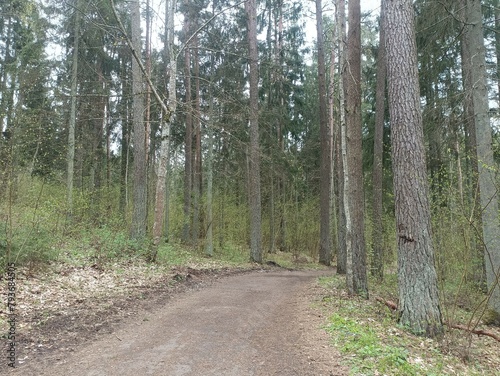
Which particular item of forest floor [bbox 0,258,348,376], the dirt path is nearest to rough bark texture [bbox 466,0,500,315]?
forest floor [bbox 0,258,348,376]

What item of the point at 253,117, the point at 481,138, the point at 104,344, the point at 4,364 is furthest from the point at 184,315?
the point at 253,117

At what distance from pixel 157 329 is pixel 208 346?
106cm

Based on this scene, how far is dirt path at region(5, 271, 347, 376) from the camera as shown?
152 inches

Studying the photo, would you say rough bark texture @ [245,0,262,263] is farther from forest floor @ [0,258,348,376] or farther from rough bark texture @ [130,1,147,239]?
forest floor @ [0,258,348,376]

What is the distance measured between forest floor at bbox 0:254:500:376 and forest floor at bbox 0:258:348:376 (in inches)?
0.5

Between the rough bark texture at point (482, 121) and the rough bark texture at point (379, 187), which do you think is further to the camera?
the rough bark texture at point (379, 187)

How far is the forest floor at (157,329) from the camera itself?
156 inches

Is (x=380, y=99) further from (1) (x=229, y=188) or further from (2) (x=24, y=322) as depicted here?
(2) (x=24, y=322)

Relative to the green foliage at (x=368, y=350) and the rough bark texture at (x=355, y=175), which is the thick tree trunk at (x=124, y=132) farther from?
the green foliage at (x=368, y=350)

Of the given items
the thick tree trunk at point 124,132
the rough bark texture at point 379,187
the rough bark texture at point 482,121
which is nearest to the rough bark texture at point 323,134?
the rough bark texture at point 379,187

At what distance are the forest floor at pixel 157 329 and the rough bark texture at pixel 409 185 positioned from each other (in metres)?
1.66

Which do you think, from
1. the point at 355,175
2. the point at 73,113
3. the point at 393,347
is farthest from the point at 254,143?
the point at 393,347

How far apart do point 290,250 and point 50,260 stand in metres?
17.4

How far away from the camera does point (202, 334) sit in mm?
5059
